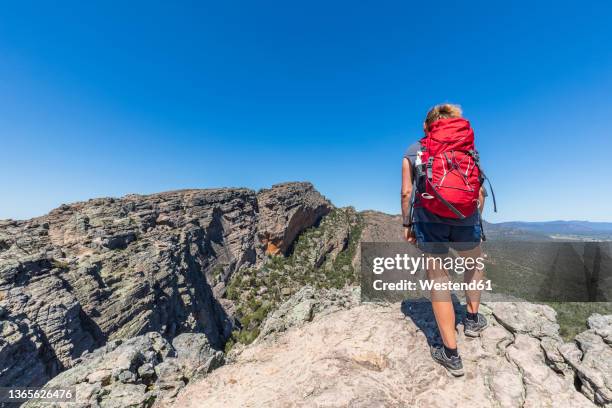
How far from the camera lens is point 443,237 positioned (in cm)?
325

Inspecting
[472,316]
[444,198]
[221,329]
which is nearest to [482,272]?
[472,316]

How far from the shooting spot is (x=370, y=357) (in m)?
4.32

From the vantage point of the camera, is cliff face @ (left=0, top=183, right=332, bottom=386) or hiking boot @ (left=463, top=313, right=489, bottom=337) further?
cliff face @ (left=0, top=183, right=332, bottom=386)

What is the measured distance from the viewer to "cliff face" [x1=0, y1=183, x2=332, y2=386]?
70.2ft

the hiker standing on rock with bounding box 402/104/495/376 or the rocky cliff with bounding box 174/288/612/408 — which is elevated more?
the hiker standing on rock with bounding box 402/104/495/376

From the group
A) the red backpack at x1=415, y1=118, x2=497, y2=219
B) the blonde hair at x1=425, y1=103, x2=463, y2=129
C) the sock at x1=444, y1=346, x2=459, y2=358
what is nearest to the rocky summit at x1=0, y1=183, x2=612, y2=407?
the sock at x1=444, y1=346, x2=459, y2=358

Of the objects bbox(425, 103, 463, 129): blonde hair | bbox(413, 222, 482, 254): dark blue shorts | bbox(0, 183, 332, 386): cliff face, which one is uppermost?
bbox(425, 103, 463, 129): blonde hair

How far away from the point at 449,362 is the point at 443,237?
1.73 metres

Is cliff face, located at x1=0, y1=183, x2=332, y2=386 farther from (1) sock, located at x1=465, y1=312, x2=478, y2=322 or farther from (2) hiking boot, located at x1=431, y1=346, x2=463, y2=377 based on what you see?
(1) sock, located at x1=465, y1=312, x2=478, y2=322

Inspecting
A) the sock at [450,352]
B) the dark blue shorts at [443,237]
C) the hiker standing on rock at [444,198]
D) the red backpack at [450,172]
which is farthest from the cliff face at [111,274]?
the red backpack at [450,172]

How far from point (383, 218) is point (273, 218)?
44868 mm

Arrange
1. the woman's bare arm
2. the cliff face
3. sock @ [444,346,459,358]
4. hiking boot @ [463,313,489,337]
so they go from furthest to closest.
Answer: the cliff face, hiking boot @ [463,313,489,337], sock @ [444,346,459,358], the woman's bare arm

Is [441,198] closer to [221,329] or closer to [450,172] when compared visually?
[450,172]

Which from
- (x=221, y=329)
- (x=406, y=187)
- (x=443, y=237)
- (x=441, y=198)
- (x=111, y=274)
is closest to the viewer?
(x=441, y=198)
